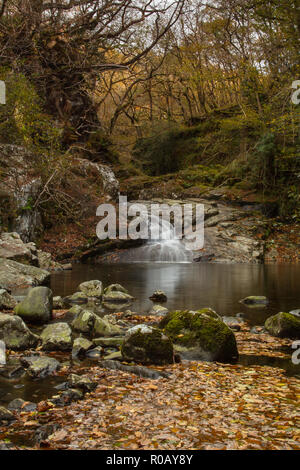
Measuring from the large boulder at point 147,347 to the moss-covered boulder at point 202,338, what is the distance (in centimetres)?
38

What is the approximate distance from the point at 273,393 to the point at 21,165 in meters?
12.6

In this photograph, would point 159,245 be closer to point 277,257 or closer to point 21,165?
point 277,257

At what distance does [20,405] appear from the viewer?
11.3ft

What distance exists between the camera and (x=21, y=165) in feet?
46.5

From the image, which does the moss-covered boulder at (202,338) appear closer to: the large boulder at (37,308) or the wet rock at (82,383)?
the wet rock at (82,383)

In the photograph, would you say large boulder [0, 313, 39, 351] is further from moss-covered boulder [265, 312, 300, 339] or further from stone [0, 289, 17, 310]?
A: moss-covered boulder [265, 312, 300, 339]

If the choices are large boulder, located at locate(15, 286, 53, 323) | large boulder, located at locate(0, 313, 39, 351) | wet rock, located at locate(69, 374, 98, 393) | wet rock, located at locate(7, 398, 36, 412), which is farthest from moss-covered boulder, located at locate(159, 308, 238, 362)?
large boulder, located at locate(15, 286, 53, 323)

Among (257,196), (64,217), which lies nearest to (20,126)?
(64,217)

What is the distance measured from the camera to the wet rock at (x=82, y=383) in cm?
386

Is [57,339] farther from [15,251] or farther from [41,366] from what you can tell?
[15,251]

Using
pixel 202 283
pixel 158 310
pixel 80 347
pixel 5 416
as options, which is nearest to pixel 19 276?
pixel 158 310

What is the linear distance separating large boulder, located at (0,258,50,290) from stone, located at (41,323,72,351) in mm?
4435

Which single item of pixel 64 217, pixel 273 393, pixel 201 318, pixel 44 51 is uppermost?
pixel 44 51

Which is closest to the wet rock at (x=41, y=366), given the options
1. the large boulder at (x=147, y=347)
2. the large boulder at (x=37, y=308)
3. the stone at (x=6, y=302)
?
the large boulder at (x=147, y=347)
